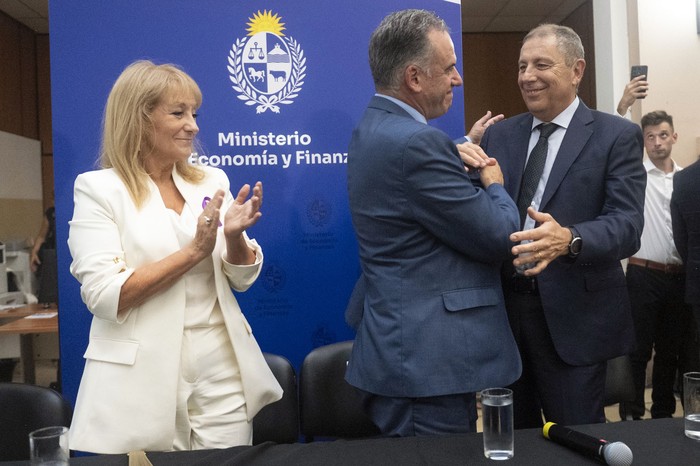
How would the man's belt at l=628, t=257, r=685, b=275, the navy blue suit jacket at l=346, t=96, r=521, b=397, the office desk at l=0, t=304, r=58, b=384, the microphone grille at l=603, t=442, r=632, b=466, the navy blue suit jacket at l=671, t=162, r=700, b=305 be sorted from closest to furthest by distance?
the microphone grille at l=603, t=442, r=632, b=466, the navy blue suit jacket at l=346, t=96, r=521, b=397, the navy blue suit jacket at l=671, t=162, r=700, b=305, the office desk at l=0, t=304, r=58, b=384, the man's belt at l=628, t=257, r=685, b=275

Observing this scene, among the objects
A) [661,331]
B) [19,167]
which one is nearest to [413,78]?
[661,331]

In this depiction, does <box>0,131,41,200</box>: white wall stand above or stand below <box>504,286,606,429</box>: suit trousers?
above

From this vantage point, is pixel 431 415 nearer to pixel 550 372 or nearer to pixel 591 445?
pixel 591 445

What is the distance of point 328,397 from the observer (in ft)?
7.98

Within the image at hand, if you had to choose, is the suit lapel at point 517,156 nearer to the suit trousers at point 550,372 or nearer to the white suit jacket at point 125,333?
the suit trousers at point 550,372

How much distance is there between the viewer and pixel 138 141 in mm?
1823

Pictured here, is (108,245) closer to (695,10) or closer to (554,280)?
(554,280)

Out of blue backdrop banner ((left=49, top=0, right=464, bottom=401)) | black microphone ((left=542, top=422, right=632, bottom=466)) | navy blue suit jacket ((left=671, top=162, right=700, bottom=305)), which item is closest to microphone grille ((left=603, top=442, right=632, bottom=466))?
black microphone ((left=542, top=422, right=632, bottom=466))

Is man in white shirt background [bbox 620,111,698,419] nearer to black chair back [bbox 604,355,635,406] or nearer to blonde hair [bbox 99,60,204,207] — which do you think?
black chair back [bbox 604,355,635,406]

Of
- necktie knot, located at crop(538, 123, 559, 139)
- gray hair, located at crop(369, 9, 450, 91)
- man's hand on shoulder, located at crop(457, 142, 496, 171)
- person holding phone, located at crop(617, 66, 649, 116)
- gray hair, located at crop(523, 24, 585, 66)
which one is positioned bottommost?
man's hand on shoulder, located at crop(457, 142, 496, 171)

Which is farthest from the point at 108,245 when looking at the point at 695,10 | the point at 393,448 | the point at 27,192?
the point at 27,192

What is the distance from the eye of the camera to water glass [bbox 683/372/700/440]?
1402mm

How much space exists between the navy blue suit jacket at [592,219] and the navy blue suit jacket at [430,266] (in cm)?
47

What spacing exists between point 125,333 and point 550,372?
1.31 meters
